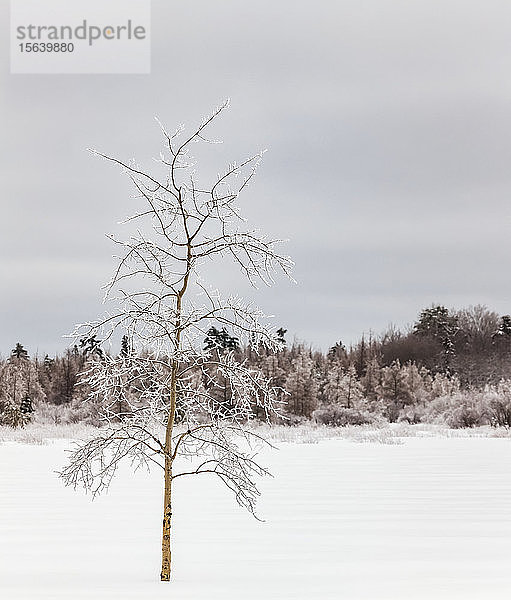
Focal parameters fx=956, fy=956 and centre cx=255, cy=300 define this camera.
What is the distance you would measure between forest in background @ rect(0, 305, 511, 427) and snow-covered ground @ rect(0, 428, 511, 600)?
146 cm

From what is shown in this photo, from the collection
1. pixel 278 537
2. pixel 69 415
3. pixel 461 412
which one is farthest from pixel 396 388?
pixel 278 537

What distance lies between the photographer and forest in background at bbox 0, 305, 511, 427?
3334 cm

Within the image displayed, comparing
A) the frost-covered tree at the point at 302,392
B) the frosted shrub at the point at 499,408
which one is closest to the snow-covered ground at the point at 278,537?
the frosted shrub at the point at 499,408

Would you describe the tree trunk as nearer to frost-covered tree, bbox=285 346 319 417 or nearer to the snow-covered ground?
the snow-covered ground

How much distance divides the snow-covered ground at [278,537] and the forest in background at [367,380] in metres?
1.46

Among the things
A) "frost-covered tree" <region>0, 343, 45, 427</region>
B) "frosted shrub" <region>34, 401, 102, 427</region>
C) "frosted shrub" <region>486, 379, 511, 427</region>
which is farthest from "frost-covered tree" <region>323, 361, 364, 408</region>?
"frost-covered tree" <region>0, 343, 45, 427</region>

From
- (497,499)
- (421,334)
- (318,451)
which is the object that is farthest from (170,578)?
(421,334)

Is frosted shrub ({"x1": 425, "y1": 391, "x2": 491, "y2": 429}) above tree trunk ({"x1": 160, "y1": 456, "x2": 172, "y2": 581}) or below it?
above

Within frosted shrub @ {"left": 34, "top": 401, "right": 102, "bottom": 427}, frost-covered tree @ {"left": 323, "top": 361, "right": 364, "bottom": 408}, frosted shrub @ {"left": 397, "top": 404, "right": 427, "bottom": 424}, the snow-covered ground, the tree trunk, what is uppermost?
frost-covered tree @ {"left": 323, "top": 361, "right": 364, "bottom": 408}

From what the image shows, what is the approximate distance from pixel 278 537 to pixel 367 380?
40159mm

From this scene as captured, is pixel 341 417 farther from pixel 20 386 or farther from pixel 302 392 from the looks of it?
pixel 20 386

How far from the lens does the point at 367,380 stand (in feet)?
161

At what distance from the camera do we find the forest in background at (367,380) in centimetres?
3334

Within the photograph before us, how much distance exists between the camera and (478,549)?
8.70 meters
